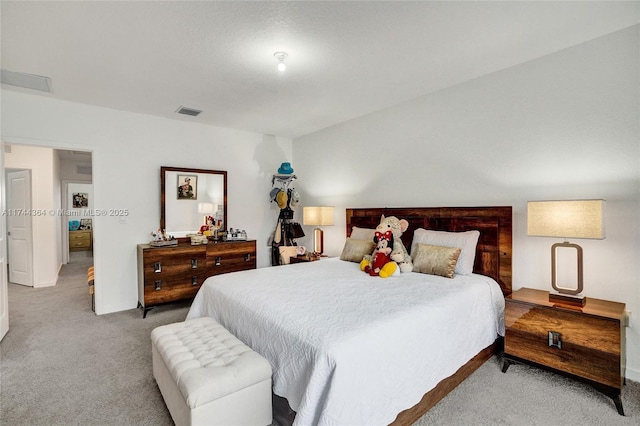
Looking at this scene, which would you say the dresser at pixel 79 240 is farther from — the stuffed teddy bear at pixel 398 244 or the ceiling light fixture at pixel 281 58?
the stuffed teddy bear at pixel 398 244

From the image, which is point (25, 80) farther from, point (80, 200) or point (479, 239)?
point (80, 200)

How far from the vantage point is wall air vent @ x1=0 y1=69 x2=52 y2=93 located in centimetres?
294

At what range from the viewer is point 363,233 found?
3.89m

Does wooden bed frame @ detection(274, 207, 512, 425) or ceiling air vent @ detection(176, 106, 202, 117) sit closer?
wooden bed frame @ detection(274, 207, 512, 425)

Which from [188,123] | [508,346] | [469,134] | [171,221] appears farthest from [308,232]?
[508,346]

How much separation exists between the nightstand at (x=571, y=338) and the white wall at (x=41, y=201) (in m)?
6.91

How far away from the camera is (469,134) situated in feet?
10.6

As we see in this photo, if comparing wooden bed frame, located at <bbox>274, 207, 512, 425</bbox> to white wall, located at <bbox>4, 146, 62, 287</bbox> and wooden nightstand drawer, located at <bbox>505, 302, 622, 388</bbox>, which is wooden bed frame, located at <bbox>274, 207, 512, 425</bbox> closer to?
wooden nightstand drawer, located at <bbox>505, 302, 622, 388</bbox>

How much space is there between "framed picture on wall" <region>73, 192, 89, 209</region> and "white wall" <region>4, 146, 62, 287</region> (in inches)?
152

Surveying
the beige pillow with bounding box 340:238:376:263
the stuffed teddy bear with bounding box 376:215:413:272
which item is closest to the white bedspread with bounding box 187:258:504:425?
the stuffed teddy bear with bounding box 376:215:413:272

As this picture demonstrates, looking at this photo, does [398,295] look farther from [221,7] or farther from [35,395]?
[35,395]

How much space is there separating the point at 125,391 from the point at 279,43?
2.81m

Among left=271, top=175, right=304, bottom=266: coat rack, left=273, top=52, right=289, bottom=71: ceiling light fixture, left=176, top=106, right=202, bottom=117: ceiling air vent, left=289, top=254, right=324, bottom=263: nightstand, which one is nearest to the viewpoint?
left=273, top=52, right=289, bottom=71: ceiling light fixture

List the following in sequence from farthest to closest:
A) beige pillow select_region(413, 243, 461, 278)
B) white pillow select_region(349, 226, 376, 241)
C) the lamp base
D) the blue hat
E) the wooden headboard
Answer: the blue hat
white pillow select_region(349, 226, 376, 241)
the wooden headboard
beige pillow select_region(413, 243, 461, 278)
the lamp base
